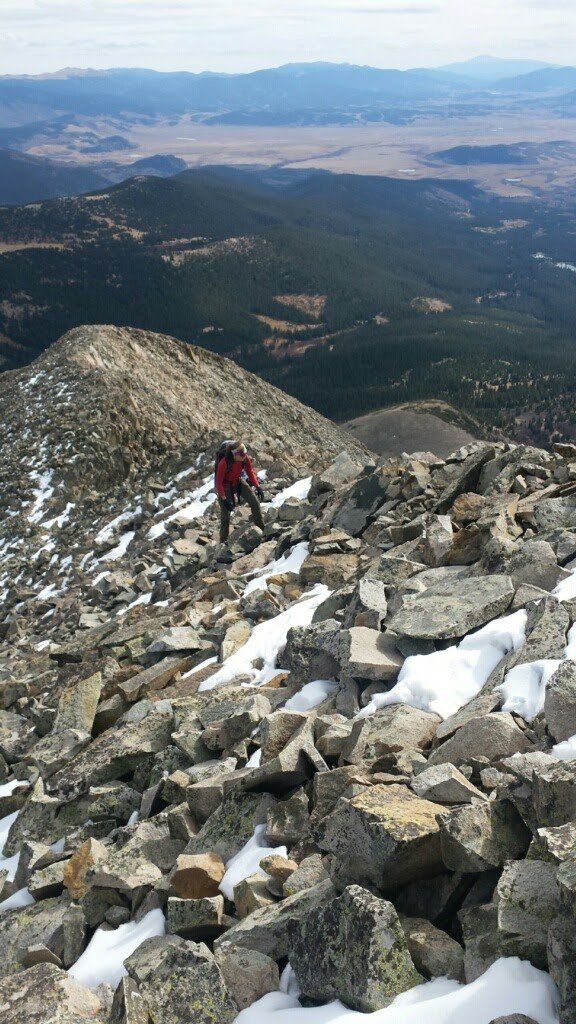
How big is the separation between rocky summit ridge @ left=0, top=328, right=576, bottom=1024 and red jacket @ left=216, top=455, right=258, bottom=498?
2.03 metres

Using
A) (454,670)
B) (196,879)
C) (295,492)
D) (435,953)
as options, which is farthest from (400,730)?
(295,492)

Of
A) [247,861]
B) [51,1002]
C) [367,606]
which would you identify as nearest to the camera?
[51,1002]

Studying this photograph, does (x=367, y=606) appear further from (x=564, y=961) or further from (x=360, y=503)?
(x=360, y=503)

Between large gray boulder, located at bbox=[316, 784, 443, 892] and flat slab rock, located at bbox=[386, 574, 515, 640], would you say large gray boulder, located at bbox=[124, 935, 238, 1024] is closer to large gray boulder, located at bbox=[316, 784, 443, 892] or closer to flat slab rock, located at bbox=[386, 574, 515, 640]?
large gray boulder, located at bbox=[316, 784, 443, 892]

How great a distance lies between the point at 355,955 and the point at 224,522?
16653mm

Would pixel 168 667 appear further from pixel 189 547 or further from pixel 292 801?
pixel 189 547

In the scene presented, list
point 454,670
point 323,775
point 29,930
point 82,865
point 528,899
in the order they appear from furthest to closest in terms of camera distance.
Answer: point 454,670 → point 82,865 → point 29,930 → point 323,775 → point 528,899

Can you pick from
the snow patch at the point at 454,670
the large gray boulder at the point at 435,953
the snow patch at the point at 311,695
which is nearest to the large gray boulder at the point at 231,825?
the snow patch at the point at 454,670

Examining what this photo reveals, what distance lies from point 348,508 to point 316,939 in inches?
522

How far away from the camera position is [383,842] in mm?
5582

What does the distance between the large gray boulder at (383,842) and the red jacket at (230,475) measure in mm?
15410

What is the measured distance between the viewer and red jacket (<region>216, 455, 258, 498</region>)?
20953 mm

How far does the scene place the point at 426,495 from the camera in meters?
17.0

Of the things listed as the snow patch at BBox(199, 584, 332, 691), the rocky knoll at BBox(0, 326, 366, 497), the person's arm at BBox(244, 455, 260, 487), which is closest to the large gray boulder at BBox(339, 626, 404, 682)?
the snow patch at BBox(199, 584, 332, 691)
